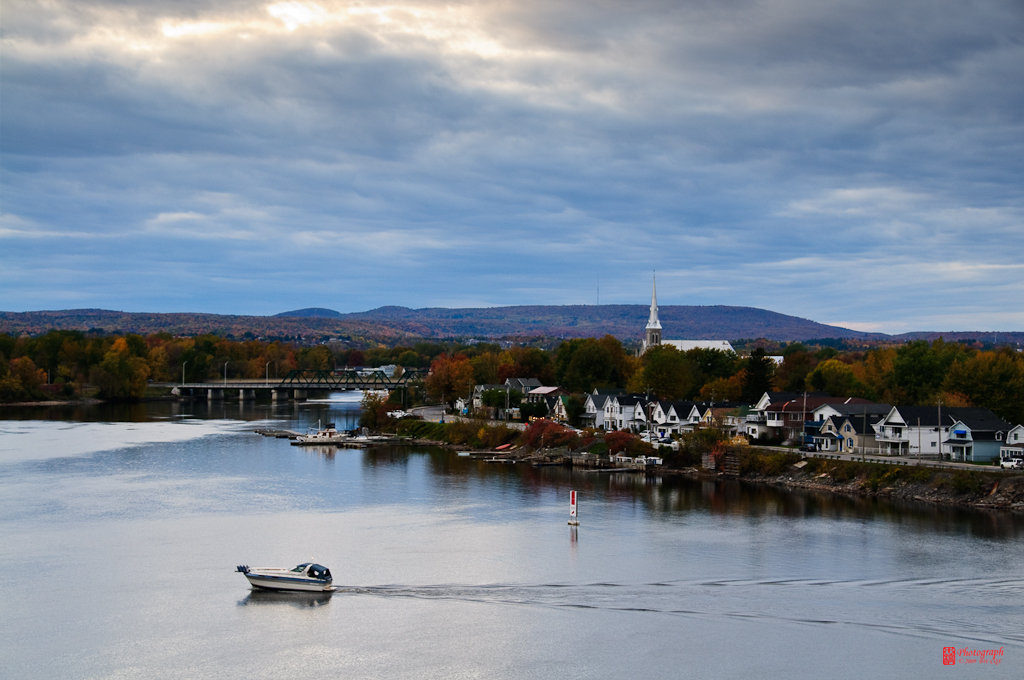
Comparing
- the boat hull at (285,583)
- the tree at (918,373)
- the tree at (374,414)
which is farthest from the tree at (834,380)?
the boat hull at (285,583)

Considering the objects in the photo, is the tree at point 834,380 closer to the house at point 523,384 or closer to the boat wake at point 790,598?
the house at point 523,384

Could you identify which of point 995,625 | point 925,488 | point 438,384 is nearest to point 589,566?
point 995,625

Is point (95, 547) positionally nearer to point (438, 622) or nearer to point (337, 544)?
point (337, 544)

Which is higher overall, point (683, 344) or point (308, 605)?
point (683, 344)

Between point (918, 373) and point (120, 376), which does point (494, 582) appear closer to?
point (918, 373)

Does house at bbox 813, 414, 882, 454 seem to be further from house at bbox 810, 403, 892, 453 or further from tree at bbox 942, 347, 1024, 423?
tree at bbox 942, 347, 1024, 423

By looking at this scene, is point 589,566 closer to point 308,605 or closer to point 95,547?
point 308,605

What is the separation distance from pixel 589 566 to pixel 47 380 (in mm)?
95436

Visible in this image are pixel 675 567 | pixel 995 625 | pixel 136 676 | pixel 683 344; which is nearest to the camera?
pixel 136 676

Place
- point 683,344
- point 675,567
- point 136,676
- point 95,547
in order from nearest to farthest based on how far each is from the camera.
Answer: point 136,676 < point 675,567 < point 95,547 < point 683,344

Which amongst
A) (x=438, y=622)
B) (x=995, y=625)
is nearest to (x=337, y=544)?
(x=438, y=622)

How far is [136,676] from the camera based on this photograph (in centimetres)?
2045

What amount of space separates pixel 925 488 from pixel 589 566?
19099 millimetres

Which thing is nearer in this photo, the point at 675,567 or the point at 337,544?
the point at 675,567
